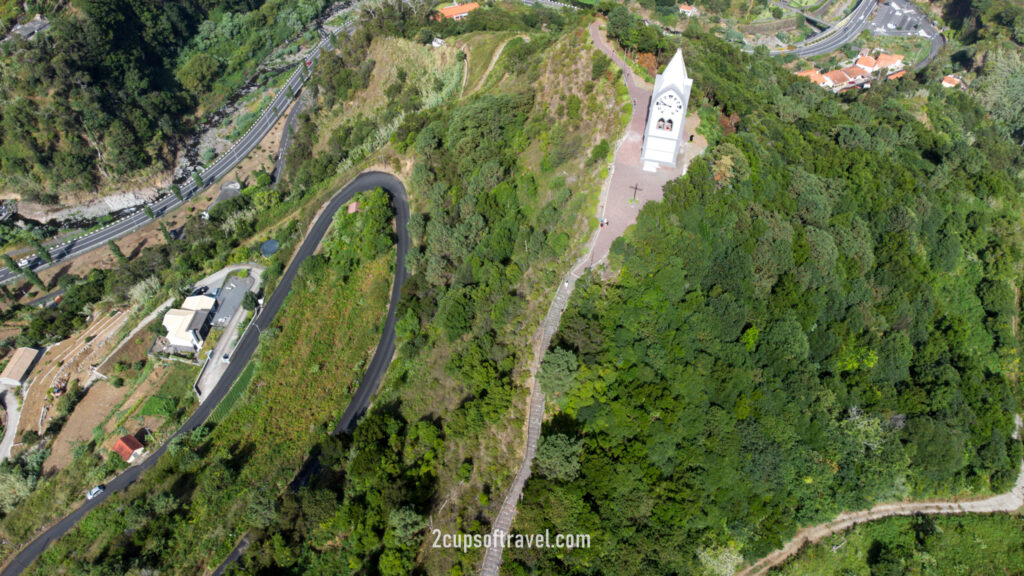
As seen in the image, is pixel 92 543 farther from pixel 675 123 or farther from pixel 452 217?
pixel 675 123

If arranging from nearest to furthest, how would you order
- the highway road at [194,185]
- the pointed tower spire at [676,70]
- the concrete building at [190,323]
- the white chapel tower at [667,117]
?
the pointed tower spire at [676,70], the white chapel tower at [667,117], the concrete building at [190,323], the highway road at [194,185]

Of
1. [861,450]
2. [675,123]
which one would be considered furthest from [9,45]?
[861,450]

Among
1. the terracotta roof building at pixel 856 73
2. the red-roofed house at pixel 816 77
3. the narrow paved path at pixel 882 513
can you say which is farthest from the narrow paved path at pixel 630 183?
the terracotta roof building at pixel 856 73

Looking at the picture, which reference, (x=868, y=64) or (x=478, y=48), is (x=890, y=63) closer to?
(x=868, y=64)

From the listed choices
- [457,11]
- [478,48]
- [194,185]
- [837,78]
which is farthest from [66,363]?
[837,78]

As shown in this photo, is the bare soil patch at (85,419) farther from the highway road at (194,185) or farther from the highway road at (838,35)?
the highway road at (838,35)
